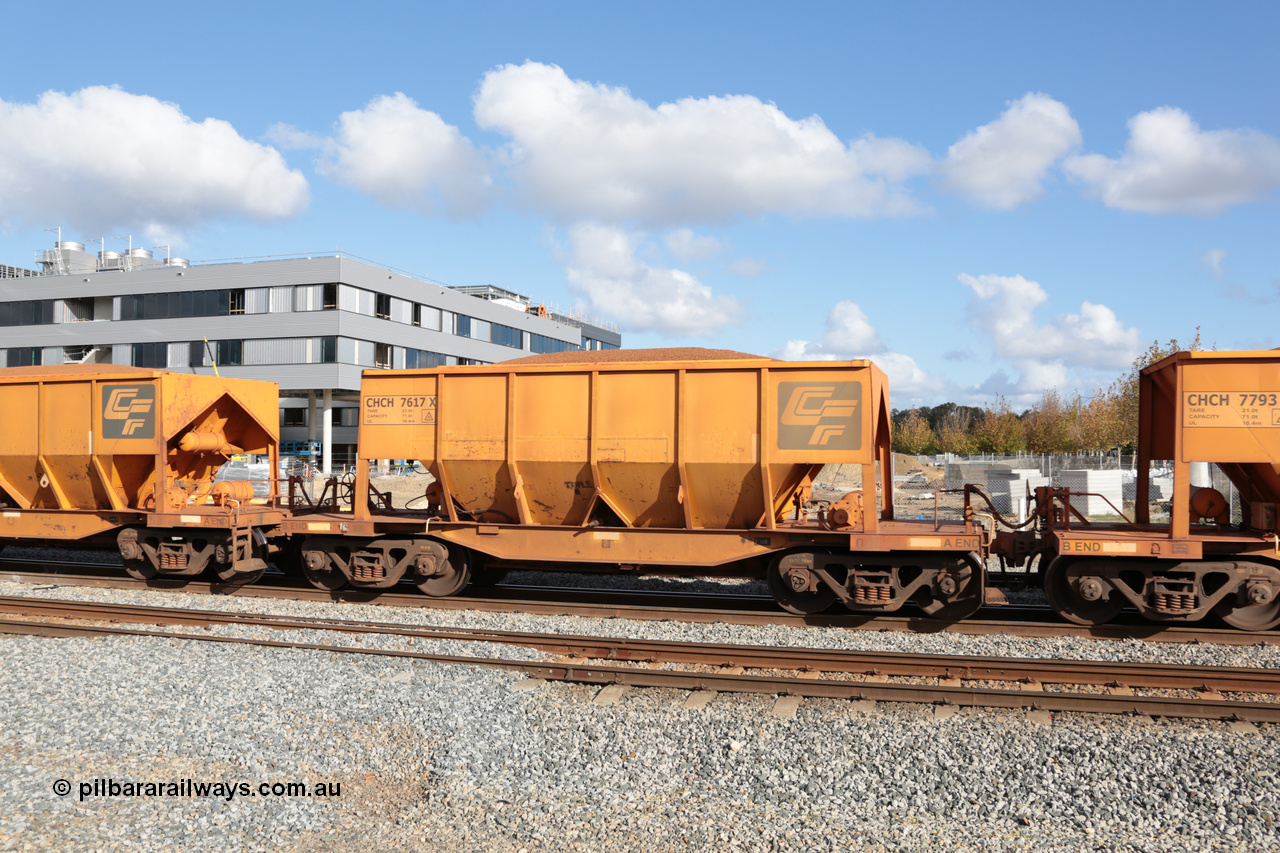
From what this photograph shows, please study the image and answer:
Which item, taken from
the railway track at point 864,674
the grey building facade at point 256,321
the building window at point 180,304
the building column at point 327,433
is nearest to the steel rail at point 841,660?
the railway track at point 864,674

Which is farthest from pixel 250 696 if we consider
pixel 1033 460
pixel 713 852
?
pixel 1033 460

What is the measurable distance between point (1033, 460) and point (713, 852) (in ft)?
121

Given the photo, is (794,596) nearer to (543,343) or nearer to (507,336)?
(507,336)

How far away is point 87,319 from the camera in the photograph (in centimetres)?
5309

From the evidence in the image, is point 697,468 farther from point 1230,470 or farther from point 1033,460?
point 1033,460

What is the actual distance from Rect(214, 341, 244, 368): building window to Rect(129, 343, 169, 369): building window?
11.7 ft

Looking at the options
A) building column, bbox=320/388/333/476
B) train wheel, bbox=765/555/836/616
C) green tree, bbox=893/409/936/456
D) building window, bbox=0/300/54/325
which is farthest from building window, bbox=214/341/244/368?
green tree, bbox=893/409/936/456

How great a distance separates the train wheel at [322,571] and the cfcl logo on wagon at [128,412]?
3299mm

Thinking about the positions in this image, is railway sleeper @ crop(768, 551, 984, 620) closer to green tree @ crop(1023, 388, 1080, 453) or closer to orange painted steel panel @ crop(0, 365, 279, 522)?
orange painted steel panel @ crop(0, 365, 279, 522)

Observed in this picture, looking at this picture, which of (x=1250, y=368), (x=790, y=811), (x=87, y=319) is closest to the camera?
(x=790, y=811)

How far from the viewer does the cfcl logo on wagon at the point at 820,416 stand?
10234mm

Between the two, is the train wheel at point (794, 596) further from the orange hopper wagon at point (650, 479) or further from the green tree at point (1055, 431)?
the green tree at point (1055, 431)

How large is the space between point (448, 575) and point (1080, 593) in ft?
27.1

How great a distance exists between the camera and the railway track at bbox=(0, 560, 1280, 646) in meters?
9.77
